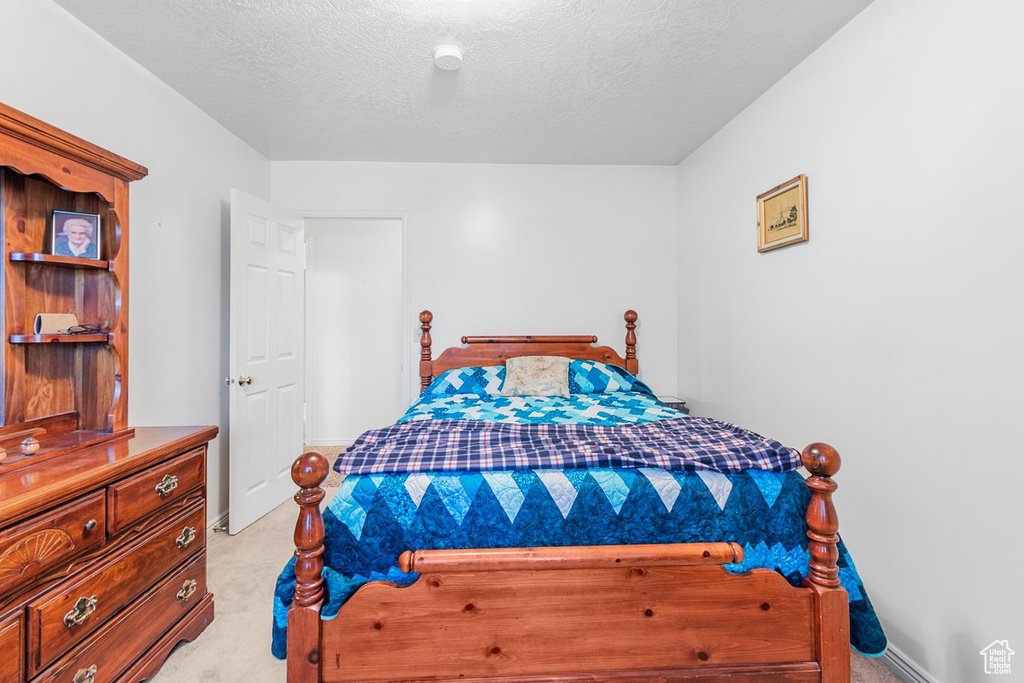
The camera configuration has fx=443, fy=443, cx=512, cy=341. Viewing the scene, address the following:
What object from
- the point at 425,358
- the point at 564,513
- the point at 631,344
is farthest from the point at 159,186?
the point at 631,344

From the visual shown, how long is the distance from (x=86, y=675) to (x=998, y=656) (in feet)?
8.79

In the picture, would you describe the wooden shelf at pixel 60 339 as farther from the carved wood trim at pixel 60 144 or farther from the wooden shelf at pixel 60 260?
the carved wood trim at pixel 60 144

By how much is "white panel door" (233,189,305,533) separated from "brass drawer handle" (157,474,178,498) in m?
1.02

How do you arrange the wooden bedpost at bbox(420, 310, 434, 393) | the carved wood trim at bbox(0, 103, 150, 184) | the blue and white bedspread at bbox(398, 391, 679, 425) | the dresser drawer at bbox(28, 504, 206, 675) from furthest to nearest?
1. the wooden bedpost at bbox(420, 310, 434, 393)
2. the blue and white bedspread at bbox(398, 391, 679, 425)
3. the carved wood trim at bbox(0, 103, 150, 184)
4. the dresser drawer at bbox(28, 504, 206, 675)

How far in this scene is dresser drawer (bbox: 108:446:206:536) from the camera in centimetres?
138

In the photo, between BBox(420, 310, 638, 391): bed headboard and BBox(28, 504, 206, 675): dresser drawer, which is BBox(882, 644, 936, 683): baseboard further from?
BBox(28, 504, 206, 675): dresser drawer

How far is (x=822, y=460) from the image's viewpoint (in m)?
1.19

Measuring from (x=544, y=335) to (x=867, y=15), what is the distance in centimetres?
238

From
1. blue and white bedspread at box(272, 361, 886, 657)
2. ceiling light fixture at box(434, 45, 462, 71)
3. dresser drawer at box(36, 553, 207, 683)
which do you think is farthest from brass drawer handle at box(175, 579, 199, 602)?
ceiling light fixture at box(434, 45, 462, 71)

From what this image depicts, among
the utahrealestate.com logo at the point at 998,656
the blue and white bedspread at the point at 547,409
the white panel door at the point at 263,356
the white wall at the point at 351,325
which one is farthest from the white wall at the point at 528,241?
the utahrealestate.com logo at the point at 998,656

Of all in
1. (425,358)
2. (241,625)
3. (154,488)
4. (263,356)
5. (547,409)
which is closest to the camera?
(154,488)

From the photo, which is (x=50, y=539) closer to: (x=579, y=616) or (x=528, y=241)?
(x=579, y=616)

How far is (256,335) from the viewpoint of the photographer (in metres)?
2.77

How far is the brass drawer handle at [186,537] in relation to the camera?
1.68 metres
